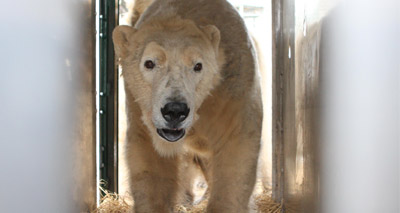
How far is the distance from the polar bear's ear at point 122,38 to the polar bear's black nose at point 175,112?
29.3 inches

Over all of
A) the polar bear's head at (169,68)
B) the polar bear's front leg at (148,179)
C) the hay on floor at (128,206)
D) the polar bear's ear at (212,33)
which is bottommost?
the hay on floor at (128,206)

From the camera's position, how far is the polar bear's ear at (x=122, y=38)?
132 inches

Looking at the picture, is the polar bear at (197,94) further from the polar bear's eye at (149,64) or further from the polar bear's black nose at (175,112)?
the polar bear's black nose at (175,112)

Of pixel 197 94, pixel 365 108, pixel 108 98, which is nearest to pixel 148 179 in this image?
pixel 197 94

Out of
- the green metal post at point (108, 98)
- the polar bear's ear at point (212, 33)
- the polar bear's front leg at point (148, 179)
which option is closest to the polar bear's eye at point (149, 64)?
the polar bear's ear at point (212, 33)

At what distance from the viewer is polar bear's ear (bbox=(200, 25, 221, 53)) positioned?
10.6 feet

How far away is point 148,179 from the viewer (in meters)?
3.46

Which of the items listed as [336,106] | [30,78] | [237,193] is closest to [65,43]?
[30,78]

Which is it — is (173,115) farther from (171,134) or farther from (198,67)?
(198,67)

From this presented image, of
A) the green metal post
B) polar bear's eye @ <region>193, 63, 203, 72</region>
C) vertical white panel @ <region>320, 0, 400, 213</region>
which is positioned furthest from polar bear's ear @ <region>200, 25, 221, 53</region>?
the green metal post

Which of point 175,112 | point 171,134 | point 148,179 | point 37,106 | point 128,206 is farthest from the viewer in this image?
point 128,206

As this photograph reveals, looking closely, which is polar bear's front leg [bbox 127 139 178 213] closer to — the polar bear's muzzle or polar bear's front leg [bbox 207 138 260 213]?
polar bear's front leg [bbox 207 138 260 213]

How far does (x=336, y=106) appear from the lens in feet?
7.26

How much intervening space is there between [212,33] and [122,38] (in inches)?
23.0
